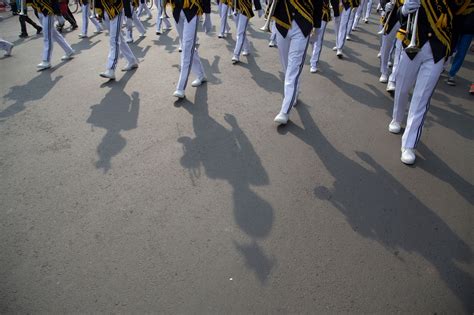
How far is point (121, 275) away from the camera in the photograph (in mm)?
2318

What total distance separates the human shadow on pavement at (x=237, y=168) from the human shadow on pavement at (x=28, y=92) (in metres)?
2.81

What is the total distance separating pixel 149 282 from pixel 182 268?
0.26 m

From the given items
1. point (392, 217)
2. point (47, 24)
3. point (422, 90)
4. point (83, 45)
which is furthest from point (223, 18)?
point (392, 217)

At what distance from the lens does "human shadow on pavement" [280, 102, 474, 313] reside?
2.31 metres

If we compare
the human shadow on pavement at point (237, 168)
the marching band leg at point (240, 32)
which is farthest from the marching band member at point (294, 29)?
the marching band leg at point (240, 32)

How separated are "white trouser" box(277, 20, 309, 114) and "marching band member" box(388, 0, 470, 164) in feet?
3.78

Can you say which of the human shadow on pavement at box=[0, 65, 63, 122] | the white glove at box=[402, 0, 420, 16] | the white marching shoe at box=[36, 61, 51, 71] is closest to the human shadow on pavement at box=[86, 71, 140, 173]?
the human shadow on pavement at box=[0, 65, 63, 122]

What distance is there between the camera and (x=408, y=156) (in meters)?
3.44

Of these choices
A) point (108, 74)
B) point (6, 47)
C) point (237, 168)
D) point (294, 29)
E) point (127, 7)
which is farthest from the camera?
point (6, 47)

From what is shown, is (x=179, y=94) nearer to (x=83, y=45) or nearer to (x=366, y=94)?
(x=366, y=94)

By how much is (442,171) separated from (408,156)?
1.22 feet

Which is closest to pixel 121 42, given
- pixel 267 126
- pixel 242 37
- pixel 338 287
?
pixel 242 37

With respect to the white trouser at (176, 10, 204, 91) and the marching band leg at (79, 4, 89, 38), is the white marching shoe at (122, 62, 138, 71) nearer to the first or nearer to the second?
the white trouser at (176, 10, 204, 91)

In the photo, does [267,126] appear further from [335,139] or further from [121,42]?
[121,42]
